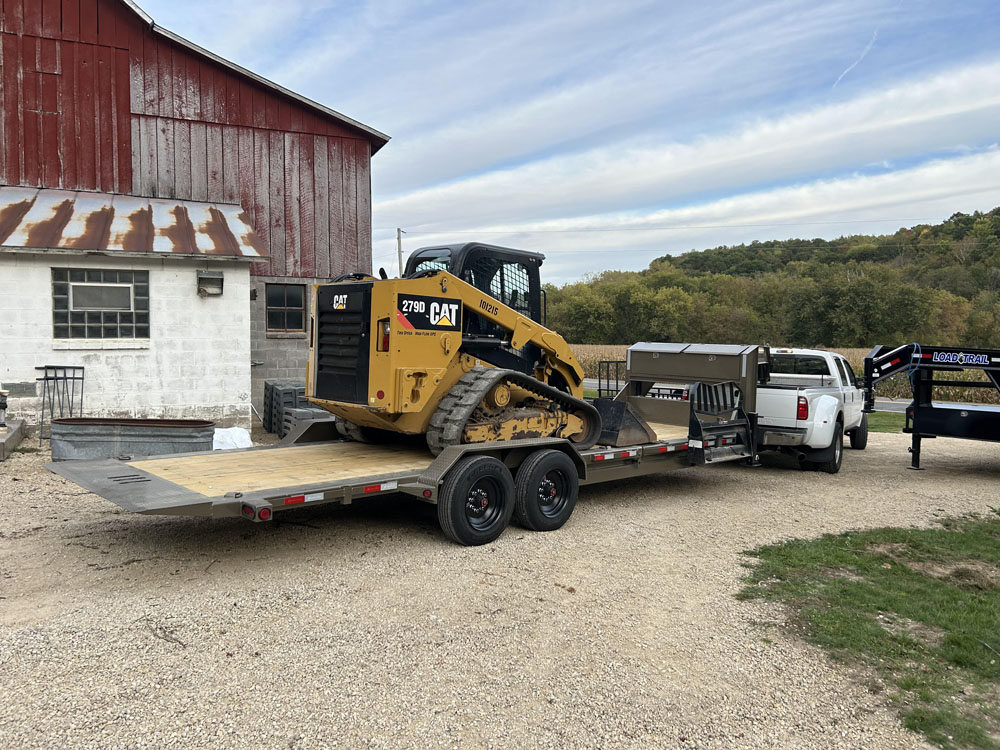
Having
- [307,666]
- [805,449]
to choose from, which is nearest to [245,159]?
[805,449]

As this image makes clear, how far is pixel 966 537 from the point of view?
754cm

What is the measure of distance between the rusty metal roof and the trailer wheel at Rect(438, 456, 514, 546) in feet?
26.5

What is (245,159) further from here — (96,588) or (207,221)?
(96,588)

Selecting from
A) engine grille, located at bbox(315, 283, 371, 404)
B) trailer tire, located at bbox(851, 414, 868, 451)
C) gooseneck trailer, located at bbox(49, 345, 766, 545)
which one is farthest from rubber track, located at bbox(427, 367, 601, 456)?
trailer tire, located at bbox(851, 414, 868, 451)

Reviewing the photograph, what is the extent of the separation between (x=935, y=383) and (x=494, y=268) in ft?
24.1

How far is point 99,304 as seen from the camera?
1261 cm

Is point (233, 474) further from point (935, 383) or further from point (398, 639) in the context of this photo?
point (935, 383)

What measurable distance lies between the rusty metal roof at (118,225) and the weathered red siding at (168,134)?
2.02 feet

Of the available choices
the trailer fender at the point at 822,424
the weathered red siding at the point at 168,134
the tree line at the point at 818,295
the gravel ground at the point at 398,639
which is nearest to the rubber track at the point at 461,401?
the gravel ground at the point at 398,639

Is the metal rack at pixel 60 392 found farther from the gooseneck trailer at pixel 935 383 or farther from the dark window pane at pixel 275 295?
the gooseneck trailer at pixel 935 383

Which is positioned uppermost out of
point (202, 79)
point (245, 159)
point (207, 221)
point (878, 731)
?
point (202, 79)

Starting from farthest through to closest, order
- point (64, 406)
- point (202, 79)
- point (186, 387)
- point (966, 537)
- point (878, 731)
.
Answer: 1. point (202, 79)
2. point (186, 387)
3. point (64, 406)
4. point (966, 537)
5. point (878, 731)

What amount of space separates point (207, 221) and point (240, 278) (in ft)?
6.33

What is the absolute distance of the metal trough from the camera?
9.47 metres
